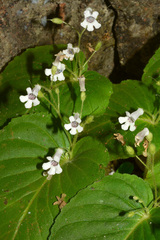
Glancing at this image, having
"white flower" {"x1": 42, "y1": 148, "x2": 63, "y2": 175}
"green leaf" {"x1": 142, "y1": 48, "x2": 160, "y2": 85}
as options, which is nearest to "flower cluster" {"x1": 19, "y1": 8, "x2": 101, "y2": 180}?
"white flower" {"x1": 42, "y1": 148, "x2": 63, "y2": 175}

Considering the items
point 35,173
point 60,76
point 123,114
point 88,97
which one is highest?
point 60,76

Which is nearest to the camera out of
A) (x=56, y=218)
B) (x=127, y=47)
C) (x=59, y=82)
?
(x=56, y=218)

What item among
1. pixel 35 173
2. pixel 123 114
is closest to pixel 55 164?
pixel 35 173

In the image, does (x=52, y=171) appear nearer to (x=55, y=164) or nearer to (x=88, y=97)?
(x=55, y=164)

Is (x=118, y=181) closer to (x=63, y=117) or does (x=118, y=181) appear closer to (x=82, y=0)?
(x=63, y=117)

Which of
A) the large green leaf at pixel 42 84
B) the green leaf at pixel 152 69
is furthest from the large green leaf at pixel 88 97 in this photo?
the green leaf at pixel 152 69

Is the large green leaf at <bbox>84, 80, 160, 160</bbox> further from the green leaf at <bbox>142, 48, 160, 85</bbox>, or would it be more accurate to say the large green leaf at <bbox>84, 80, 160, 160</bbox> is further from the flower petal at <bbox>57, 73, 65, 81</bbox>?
the flower petal at <bbox>57, 73, 65, 81</bbox>

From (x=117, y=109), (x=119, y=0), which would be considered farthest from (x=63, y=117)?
(x=119, y=0)
